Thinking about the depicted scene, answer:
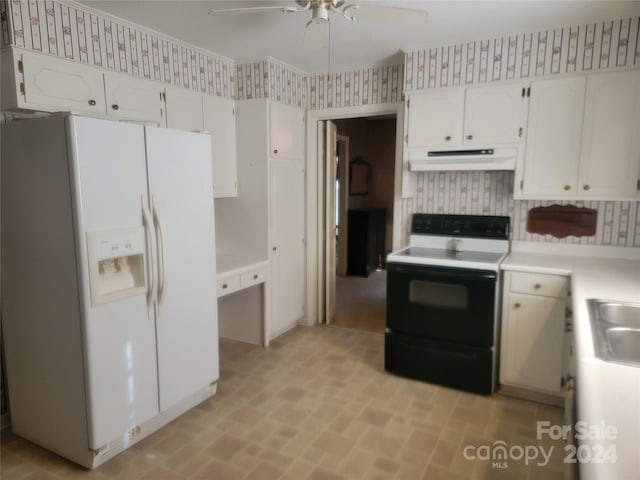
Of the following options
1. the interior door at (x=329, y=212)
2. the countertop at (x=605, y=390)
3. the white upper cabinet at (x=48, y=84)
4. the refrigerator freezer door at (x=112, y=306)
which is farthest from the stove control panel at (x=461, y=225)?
the white upper cabinet at (x=48, y=84)

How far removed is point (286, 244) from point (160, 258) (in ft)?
5.46

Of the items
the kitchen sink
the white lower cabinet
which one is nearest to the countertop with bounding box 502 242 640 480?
the kitchen sink

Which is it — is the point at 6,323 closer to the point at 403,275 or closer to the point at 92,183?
the point at 92,183

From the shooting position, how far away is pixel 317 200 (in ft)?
13.5

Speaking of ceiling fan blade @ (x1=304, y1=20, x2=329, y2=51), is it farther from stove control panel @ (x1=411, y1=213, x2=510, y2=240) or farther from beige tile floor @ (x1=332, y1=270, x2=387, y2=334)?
beige tile floor @ (x1=332, y1=270, x2=387, y2=334)

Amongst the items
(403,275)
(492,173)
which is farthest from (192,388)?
(492,173)

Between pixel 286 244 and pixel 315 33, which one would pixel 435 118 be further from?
pixel 286 244

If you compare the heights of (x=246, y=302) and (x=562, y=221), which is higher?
(x=562, y=221)

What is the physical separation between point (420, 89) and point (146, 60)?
6.48ft

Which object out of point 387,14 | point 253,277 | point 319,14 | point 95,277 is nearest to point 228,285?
point 253,277

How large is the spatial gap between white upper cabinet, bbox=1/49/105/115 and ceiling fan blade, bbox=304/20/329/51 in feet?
4.38

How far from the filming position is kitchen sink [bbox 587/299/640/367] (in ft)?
5.04

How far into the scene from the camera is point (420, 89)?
318 centimetres

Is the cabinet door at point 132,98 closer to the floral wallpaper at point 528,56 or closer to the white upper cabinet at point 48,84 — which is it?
the white upper cabinet at point 48,84
